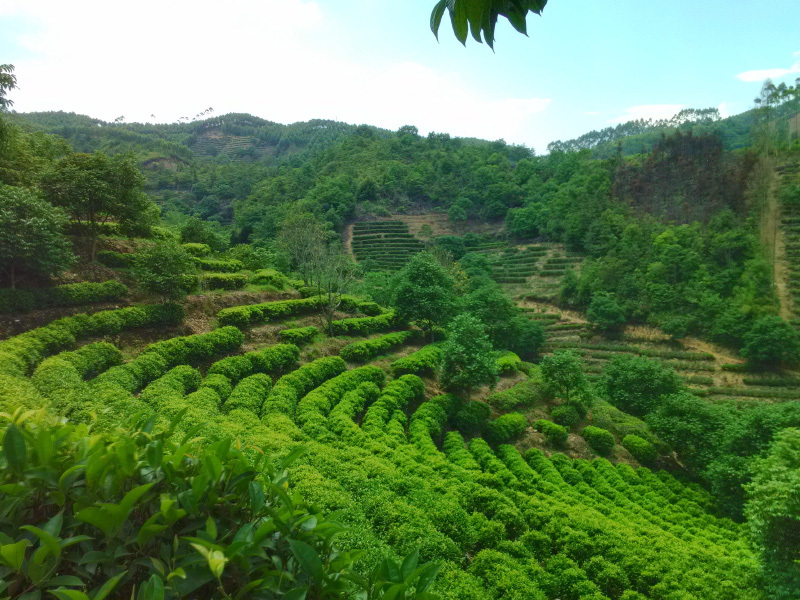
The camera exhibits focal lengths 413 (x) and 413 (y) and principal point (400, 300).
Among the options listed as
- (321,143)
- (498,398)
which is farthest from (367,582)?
(321,143)

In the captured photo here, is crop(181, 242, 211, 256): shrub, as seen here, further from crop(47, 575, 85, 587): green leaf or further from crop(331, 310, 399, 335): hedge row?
crop(47, 575, 85, 587): green leaf

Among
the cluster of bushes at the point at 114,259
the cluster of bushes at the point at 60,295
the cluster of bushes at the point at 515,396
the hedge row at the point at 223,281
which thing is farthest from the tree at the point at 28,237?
the cluster of bushes at the point at 515,396

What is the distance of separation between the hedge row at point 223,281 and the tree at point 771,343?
108 feet

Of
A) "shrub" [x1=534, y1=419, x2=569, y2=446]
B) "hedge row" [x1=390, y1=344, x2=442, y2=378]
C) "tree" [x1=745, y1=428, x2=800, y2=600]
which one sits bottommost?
"shrub" [x1=534, y1=419, x2=569, y2=446]

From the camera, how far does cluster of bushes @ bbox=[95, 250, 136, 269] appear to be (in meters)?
16.1

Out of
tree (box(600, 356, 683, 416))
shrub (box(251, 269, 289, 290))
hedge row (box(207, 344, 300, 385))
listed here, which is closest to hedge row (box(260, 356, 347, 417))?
hedge row (box(207, 344, 300, 385))

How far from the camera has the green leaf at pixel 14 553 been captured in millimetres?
1294

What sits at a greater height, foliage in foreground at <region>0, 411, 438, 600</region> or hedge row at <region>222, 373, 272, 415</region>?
foliage in foreground at <region>0, 411, 438, 600</region>

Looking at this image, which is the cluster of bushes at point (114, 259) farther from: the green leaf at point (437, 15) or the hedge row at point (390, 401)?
the green leaf at point (437, 15)

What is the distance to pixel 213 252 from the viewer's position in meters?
26.0

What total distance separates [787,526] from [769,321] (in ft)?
82.1

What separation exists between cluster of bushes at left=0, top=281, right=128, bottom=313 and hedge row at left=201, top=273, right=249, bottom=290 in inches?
156

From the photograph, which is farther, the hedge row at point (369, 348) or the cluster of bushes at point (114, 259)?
the hedge row at point (369, 348)

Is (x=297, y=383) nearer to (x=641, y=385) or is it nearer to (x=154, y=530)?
(x=154, y=530)
